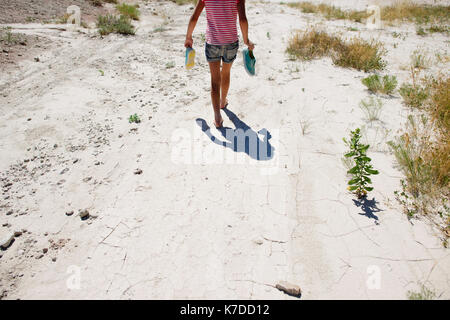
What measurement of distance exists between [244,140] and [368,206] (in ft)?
5.26

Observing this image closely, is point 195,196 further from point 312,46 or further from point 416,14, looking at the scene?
point 416,14

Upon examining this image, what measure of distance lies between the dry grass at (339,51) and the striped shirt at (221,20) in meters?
3.28

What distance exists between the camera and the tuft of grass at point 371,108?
3.87 m

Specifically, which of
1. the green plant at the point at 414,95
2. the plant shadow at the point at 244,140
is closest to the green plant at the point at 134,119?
the plant shadow at the point at 244,140

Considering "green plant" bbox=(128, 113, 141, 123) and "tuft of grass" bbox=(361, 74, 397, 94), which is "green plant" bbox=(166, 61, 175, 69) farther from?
"tuft of grass" bbox=(361, 74, 397, 94)

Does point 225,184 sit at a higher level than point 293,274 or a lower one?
higher

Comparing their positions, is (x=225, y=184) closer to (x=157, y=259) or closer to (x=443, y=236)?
(x=157, y=259)

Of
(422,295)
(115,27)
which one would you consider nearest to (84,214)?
(422,295)

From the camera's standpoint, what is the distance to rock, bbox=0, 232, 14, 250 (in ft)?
7.98

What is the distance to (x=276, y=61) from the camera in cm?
599

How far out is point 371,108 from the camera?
4043 mm

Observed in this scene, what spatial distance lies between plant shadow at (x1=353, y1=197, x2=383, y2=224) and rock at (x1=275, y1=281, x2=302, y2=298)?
102cm

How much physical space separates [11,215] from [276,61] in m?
5.21
